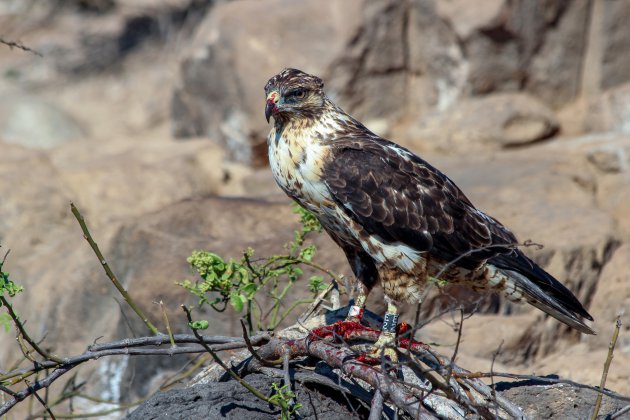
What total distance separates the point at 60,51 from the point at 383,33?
561 centimetres

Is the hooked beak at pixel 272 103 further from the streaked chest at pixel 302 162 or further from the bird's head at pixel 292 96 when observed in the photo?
the streaked chest at pixel 302 162

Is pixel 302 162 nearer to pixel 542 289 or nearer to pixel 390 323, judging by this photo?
pixel 390 323

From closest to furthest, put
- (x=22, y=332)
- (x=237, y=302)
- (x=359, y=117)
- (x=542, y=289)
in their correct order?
(x=22, y=332), (x=237, y=302), (x=542, y=289), (x=359, y=117)

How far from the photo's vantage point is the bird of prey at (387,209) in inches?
178

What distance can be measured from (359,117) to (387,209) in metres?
6.52

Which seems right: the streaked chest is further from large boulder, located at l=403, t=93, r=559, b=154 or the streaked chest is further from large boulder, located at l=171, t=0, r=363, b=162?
large boulder, located at l=171, t=0, r=363, b=162

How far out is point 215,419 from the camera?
404 centimetres

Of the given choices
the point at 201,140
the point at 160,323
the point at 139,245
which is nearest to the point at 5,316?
the point at 160,323

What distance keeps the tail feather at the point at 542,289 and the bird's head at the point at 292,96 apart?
1.10m

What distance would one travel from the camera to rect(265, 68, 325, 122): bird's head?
4.64 meters

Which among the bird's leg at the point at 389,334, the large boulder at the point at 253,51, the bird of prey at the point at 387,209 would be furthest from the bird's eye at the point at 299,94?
the large boulder at the point at 253,51

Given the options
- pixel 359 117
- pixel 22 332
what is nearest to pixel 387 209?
pixel 22 332

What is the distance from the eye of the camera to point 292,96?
15.3ft

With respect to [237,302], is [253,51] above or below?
above
